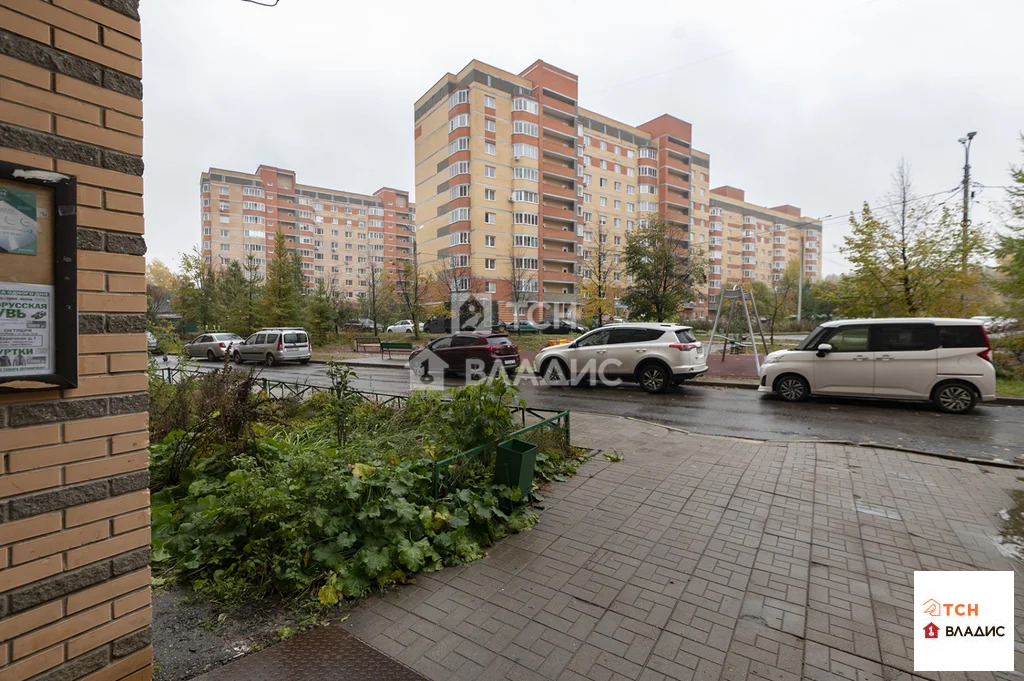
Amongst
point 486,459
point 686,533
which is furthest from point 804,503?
point 486,459

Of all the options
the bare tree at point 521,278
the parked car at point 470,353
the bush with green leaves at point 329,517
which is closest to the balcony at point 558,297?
the bare tree at point 521,278

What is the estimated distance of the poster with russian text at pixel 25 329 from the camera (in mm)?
1604

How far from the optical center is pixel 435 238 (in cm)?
5303

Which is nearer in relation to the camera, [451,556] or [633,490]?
[451,556]

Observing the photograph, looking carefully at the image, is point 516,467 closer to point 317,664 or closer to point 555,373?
point 317,664

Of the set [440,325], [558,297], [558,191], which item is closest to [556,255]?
[558,297]

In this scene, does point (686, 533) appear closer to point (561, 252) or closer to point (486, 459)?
point (486, 459)

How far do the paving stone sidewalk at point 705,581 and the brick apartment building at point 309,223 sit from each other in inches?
2842

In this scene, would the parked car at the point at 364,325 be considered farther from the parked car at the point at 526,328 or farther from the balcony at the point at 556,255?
the balcony at the point at 556,255

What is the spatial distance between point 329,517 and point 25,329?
2244 millimetres

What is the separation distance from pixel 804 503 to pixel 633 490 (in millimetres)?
1580

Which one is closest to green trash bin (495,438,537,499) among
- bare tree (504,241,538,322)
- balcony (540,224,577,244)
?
bare tree (504,241,538,322)

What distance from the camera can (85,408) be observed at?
1.82 m

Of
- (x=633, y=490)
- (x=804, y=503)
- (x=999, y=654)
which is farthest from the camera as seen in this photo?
(x=633, y=490)
